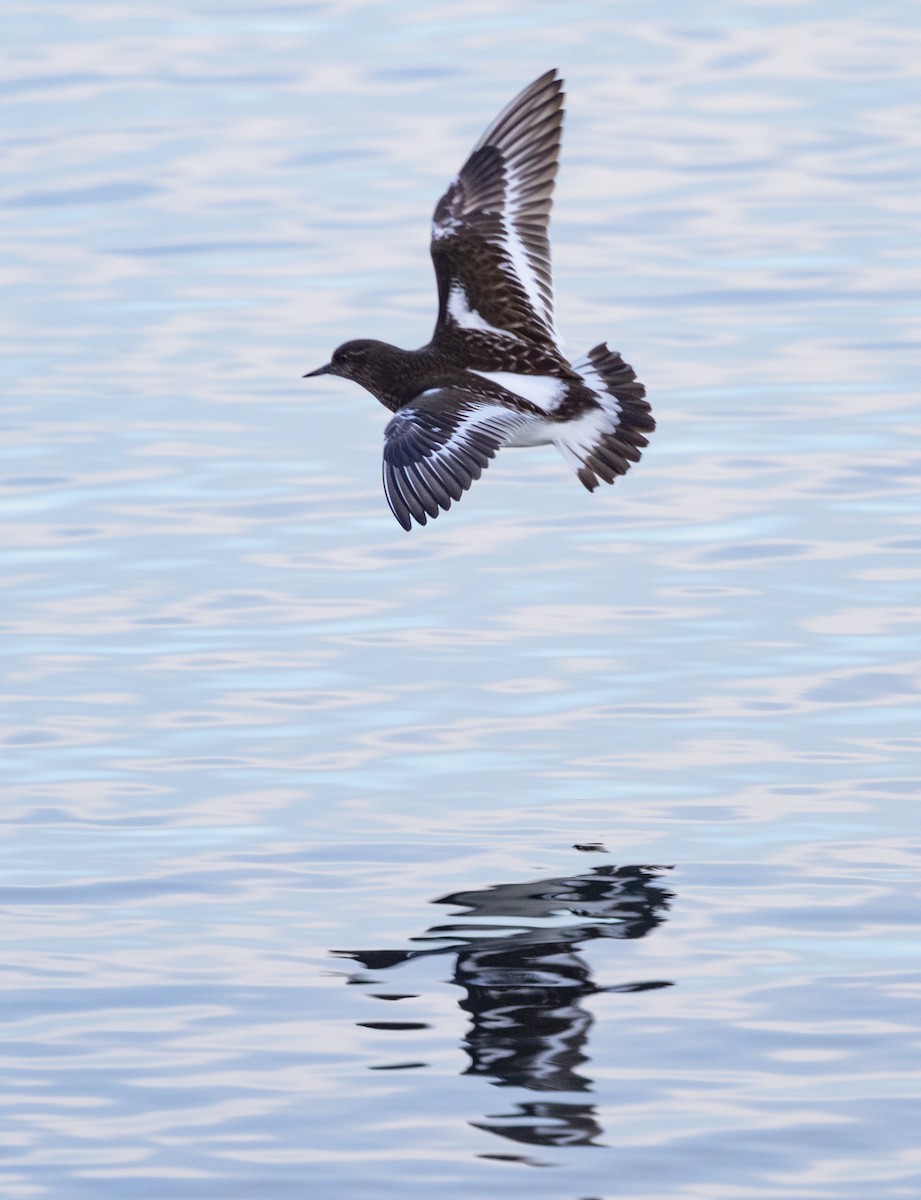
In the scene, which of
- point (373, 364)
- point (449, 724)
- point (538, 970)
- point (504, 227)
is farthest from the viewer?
point (504, 227)

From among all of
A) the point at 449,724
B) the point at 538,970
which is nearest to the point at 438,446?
the point at 449,724

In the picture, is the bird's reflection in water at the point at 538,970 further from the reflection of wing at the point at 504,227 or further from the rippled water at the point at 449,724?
the reflection of wing at the point at 504,227

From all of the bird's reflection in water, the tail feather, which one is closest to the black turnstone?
the tail feather

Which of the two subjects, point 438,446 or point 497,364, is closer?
point 438,446

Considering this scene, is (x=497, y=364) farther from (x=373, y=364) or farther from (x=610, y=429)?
(x=373, y=364)

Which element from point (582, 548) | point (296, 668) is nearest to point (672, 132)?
point (582, 548)

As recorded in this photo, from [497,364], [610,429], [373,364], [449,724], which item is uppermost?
[373,364]

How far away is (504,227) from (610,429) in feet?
4.27

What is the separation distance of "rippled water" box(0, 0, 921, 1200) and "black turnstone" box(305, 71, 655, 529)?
69cm

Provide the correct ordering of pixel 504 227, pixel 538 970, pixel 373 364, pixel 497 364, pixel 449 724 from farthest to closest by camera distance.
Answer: pixel 504 227
pixel 373 364
pixel 497 364
pixel 449 724
pixel 538 970

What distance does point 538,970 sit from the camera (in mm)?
6824

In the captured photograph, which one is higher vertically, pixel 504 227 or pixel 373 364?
pixel 504 227

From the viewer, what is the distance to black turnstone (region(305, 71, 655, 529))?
8.84 meters

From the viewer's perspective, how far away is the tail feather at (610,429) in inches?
375
